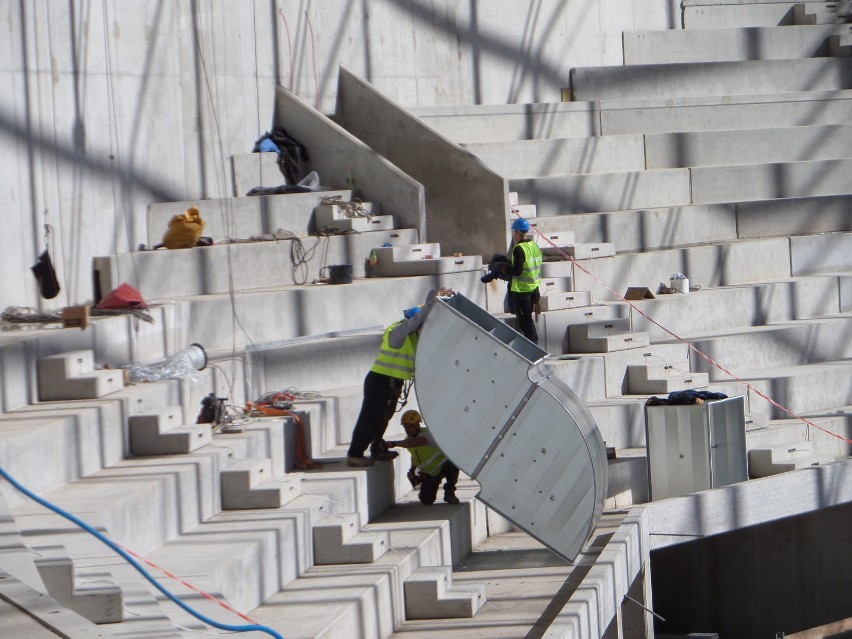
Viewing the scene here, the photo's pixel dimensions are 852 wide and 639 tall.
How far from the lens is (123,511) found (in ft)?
24.5

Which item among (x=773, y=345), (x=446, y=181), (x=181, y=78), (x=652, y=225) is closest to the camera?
(x=181, y=78)

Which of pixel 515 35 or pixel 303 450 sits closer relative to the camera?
pixel 303 450

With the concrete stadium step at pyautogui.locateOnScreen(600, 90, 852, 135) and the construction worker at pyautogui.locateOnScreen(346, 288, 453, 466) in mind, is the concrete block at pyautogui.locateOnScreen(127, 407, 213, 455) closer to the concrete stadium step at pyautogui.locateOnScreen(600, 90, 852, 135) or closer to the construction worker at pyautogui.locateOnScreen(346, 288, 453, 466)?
the construction worker at pyautogui.locateOnScreen(346, 288, 453, 466)

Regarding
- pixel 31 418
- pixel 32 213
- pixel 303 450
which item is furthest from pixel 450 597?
pixel 32 213

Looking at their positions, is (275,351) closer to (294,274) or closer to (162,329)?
(162,329)

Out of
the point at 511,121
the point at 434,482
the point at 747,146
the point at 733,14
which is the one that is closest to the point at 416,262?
the point at 434,482

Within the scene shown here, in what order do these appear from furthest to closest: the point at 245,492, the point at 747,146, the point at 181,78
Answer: the point at 747,146 → the point at 181,78 → the point at 245,492

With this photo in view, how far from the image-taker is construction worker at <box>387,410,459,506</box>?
405 inches

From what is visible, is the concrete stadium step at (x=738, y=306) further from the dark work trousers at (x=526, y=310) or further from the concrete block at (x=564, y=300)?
the dark work trousers at (x=526, y=310)

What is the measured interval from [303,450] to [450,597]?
191 centimetres

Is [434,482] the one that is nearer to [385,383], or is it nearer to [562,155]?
[385,383]

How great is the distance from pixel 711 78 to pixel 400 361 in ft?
32.7

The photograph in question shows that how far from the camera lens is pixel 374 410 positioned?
1015cm

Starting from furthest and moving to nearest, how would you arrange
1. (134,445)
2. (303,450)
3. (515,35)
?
(515,35)
(303,450)
(134,445)
